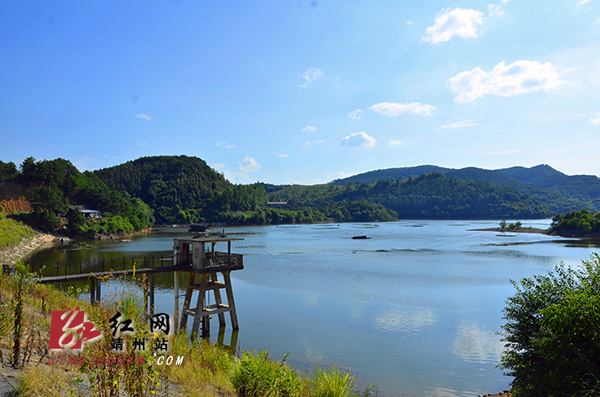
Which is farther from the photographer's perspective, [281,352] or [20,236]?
[20,236]

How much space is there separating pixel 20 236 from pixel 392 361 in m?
63.3

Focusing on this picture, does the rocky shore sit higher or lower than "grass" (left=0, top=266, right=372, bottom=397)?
lower

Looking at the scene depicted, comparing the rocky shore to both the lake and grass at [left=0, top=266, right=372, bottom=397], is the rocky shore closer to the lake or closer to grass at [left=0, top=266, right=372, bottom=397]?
the lake

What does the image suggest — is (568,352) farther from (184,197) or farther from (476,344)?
(184,197)

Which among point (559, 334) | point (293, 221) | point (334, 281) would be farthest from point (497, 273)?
point (293, 221)

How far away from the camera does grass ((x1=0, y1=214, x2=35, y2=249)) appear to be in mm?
51656

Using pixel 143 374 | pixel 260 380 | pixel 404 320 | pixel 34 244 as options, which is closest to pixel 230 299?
pixel 404 320

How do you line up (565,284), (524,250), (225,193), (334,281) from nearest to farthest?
(565,284) → (334,281) → (524,250) → (225,193)

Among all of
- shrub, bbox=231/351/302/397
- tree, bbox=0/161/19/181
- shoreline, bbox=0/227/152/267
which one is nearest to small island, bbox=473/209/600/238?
shoreline, bbox=0/227/152/267

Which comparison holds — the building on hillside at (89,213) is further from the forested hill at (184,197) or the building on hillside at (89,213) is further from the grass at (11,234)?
the forested hill at (184,197)

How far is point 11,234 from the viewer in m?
57.0

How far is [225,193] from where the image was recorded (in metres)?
185

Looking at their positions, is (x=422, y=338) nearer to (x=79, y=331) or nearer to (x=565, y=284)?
(x=565, y=284)

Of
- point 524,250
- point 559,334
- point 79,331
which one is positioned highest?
point 79,331
